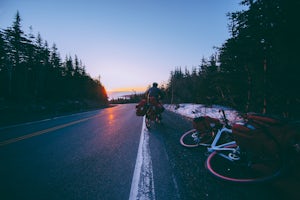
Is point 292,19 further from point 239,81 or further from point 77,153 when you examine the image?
point 77,153

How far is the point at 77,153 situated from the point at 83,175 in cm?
123

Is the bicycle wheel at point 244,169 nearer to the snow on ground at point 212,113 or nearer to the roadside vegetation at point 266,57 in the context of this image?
the snow on ground at point 212,113

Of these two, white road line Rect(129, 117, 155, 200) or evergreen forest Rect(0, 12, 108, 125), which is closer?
white road line Rect(129, 117, 155, 200)

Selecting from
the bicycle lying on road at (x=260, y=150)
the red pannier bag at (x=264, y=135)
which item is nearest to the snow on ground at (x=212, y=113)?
the bicycle lying on road at (x=260, y=150)

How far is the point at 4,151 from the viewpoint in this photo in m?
3.57

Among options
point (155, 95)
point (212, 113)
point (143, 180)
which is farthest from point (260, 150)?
point (212, 113)

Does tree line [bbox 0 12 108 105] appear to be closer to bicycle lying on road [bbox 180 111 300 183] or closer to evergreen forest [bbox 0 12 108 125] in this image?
evergreen forest [bbox 0 12 108 125]

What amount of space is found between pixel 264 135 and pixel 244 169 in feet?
3.24

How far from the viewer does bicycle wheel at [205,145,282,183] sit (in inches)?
75.8

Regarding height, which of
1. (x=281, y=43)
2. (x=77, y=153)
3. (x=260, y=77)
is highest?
(x=281, y=43)

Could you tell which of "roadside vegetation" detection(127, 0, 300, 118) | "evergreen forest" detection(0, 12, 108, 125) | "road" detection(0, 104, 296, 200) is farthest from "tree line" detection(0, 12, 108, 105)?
"roadside vegetation" detection(127, 0, 300, 118)

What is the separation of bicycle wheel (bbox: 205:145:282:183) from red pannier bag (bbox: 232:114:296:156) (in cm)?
23

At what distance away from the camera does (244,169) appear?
2.37m

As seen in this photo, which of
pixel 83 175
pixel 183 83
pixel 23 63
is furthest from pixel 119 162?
pixel 23 63
